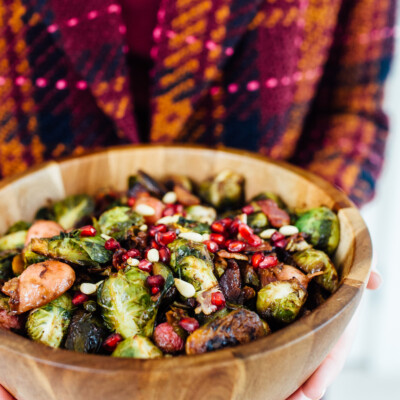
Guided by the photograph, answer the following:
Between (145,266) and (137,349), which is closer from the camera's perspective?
(137,349)

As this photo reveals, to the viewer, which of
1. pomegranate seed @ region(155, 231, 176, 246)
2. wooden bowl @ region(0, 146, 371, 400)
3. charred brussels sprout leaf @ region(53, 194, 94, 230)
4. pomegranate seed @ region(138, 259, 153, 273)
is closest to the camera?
wooden bowl @ region(0, 146, 371, 400)

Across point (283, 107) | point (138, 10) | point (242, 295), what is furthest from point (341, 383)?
point (138, 10)

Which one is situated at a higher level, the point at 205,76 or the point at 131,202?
the point at 205,76

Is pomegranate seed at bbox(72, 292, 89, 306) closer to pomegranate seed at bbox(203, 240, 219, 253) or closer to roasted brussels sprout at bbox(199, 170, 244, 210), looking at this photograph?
pomegranate seed at bbox(203, 240, 219, 253)

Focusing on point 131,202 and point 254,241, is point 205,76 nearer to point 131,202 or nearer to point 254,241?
point 131,202

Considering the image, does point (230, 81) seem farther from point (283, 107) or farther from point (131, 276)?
point (131, 276)

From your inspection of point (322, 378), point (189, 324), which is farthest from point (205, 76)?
point (322, 378)

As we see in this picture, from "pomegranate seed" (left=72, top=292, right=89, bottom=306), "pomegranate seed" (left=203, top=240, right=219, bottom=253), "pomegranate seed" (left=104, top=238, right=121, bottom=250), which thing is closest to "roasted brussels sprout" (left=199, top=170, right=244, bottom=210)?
"pomegranate seed" (left=203, top=240, right=219, bottom=253)

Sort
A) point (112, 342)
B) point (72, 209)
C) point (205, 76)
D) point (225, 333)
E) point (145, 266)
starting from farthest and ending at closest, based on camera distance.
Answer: point (205, 76) < point (72, 209) < point (145, 266) < point (112, 342) < point (225, 333)
